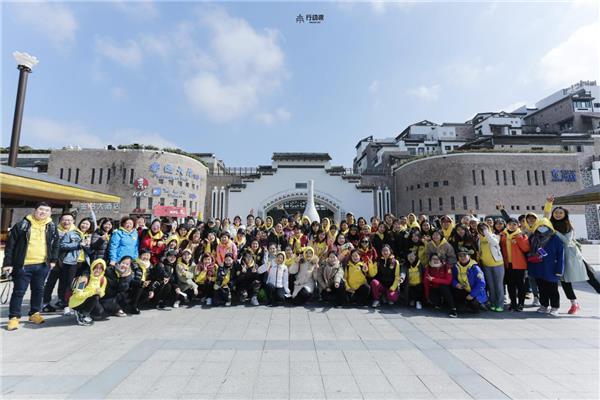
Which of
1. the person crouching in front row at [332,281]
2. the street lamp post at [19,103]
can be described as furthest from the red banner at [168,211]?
the person crouching in front row at [332,281]

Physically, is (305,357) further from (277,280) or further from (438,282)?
(438,282)

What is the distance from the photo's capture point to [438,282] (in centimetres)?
536

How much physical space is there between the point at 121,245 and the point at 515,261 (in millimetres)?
8048

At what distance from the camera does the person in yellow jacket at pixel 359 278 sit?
570 centimetres

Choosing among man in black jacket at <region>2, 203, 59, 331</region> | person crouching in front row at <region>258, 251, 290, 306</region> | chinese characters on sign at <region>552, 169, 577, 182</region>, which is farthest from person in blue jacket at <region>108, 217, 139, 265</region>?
chinese characters on sign at <region>552, 169, 577, 182</region>

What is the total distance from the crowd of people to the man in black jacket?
0.05ft

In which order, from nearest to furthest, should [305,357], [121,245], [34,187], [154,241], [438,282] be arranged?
[305,357] < [438,282] < [121,245] < [154,241] < [34,187]

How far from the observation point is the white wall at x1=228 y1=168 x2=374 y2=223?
28.0m

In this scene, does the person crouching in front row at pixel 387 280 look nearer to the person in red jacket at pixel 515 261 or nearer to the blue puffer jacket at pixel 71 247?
the person in red jacket at pixel 515 261

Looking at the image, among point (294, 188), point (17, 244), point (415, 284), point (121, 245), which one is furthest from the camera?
point (294, 188)

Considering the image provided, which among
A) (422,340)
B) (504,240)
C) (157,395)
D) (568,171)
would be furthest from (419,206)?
(157,395)

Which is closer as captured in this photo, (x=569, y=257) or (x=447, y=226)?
(x=569, y=257)

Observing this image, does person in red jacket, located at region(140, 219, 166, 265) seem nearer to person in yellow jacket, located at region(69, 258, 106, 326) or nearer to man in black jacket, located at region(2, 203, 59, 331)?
person in yellow jacket, located at region(69, 258, 106, 326)

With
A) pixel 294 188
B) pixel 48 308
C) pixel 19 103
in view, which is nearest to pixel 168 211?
pixel 294 188
